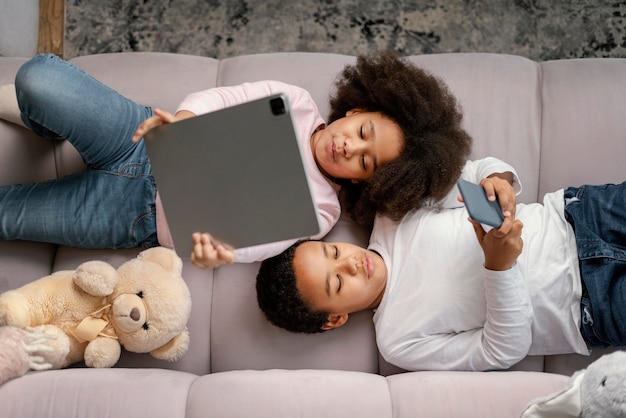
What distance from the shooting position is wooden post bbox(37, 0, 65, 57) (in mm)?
1754

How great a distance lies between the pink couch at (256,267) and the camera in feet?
3.54

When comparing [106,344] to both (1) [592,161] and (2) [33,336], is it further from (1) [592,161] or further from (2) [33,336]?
(1) [592,161]

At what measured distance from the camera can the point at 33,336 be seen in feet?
3.63

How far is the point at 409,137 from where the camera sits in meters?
1.23

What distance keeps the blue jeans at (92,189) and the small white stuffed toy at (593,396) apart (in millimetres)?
813

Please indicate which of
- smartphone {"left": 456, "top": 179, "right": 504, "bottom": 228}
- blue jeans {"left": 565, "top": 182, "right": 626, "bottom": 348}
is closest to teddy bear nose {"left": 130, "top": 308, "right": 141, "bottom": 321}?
smartphone {"left": 456, "top": 179, "right": 504, "bottom": 228}

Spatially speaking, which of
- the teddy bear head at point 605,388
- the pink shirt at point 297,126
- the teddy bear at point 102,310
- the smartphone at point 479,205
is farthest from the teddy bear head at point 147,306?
the teddy bear head at point 605,388

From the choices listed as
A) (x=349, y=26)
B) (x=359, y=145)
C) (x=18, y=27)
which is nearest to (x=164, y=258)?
(x=359, y=145)

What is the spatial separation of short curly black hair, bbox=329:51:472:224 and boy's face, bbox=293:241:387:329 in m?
0.13

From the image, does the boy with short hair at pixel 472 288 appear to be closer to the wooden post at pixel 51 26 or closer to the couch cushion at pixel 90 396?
the couch cushion at pixel 90 396

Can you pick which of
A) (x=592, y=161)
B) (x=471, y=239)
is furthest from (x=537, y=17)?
(x=471, y=239)

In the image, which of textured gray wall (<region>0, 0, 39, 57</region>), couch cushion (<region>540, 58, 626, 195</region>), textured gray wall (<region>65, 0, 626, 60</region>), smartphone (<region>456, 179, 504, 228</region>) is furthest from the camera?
textured gray wall (<region>65, 0, 626, 60</region>)

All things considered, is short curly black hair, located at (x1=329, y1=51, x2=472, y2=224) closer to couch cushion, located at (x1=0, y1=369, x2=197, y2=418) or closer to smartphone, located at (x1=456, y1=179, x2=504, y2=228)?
smartphone, located at (x1=456, y1=179, x2=504, y2=228)

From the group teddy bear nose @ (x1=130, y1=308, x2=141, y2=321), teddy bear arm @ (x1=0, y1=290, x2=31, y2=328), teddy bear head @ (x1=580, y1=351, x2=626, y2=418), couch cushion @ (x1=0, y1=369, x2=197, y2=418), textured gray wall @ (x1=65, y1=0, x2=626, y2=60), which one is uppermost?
textured gray wall @ (x1=65, y1=0, x2=626, y2=60)
